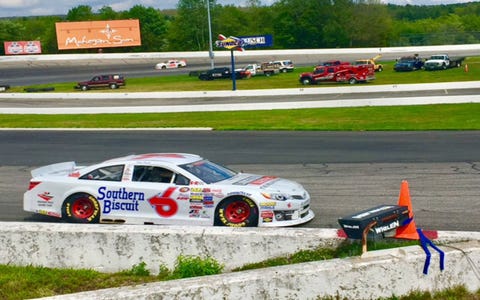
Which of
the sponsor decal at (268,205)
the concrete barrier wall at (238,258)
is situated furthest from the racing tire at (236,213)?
the concrete barrier wall at (238,258)

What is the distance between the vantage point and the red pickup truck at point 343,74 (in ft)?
139

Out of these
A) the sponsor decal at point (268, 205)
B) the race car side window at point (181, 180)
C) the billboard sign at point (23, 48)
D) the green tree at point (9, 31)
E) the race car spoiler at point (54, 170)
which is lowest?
the sponsor decal at point (268, 205)

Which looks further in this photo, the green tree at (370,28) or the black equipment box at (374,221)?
the green tree at (370,28)

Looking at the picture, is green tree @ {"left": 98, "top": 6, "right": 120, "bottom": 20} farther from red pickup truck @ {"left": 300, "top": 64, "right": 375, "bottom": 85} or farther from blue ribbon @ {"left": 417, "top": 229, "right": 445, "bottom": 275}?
blue ribbon @ {"left": 417, "top": 229, "right": 445, "bottom": 275}

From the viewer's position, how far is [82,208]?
10.6 meters

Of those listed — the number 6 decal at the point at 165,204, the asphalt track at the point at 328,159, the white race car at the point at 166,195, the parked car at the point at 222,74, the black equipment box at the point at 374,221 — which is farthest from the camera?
the parked car at the point at 222,74

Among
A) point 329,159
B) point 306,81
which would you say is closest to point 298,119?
point 329,159

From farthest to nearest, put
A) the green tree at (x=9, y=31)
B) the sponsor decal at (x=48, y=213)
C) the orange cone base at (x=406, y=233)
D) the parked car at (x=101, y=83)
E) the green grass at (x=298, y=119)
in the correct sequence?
the green tree at (x=9, y=31), the parked car at (x=101, y=83), the green grass at (x=298, y=119), the sponsor decal at (x=48, y=213), the orange cone base at (x=406, y=233)

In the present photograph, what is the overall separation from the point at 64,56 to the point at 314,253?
74.8 metres

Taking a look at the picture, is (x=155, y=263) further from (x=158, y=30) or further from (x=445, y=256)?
(x=158, y=30)

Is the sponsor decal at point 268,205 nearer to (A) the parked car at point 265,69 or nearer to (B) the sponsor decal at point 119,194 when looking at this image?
(B) the sponsor decal at point 119,194

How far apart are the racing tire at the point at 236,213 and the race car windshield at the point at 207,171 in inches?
22.4

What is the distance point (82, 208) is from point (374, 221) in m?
5.88

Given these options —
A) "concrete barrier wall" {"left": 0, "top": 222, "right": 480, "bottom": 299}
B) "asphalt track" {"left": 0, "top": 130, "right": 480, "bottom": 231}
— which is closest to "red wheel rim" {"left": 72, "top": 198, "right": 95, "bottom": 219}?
"asphalt track" {"left": 0, "top": 130, "right": 480, "bottom": 231}
